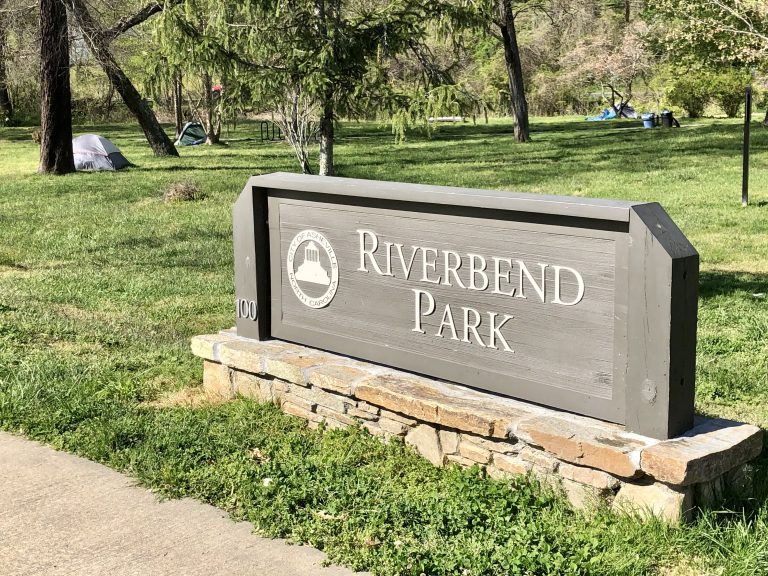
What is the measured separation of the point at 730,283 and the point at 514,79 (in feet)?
70.8

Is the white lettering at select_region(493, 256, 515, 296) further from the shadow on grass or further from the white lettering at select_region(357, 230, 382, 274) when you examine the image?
the shadow on grass

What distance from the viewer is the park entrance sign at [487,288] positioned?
397 centimetres

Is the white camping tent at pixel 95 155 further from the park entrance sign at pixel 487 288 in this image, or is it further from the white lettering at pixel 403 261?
the white lettering at pixel 403 261

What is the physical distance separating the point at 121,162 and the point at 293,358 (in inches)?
696

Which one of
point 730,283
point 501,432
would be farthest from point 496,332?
point 730,283

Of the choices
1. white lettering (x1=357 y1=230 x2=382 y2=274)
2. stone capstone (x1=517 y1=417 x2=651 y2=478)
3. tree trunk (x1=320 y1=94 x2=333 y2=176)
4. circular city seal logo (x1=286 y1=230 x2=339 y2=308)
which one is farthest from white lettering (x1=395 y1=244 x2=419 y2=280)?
tree trunk (x1=320 y1=94 x2=333 y2=176)

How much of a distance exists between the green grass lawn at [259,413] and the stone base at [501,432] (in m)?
0.09

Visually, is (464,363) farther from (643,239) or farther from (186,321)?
(186,321)

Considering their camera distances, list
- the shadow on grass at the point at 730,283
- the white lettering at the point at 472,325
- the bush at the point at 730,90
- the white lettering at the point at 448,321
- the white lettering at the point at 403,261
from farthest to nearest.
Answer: the bush at the point at 730,90
the shadow on grass at the point at 730,283
the white lettering at the point at 403,261
the white lettering at the point at 448,321
the white lettering at the point at 472,325

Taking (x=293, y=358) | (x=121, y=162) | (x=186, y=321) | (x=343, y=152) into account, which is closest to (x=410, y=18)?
(x=186, y=321)

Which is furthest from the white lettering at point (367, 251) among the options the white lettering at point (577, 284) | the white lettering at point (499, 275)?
the white lettering at point (577, 284)

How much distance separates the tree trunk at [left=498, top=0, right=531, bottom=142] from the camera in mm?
27984

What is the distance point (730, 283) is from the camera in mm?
9367

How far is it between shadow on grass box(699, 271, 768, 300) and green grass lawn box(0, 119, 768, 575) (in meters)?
0.03
